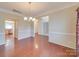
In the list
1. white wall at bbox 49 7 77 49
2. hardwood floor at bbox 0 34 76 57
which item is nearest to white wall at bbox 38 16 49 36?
white wall at bbox 49 7 77 49

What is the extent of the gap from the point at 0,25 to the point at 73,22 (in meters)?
3.72

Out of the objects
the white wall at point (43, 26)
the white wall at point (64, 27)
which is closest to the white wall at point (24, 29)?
the white wall at point (43, 26)

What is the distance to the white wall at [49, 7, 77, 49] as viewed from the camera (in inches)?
167

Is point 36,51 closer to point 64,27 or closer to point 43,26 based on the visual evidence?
point 64,27

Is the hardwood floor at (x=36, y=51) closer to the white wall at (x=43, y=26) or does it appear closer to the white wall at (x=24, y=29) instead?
the white wall at (x=24, y=29)

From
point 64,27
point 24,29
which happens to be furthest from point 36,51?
point 24,29

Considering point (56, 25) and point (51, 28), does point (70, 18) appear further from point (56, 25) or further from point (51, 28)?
point (51, 28)

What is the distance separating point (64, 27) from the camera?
4836 mm

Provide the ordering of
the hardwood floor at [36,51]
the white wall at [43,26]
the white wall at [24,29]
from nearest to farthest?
1. the hardwood floor at [36,51]
2. the white wall at [24,29]
3. the white wall at [43,26]

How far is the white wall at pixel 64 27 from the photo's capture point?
4232 mm

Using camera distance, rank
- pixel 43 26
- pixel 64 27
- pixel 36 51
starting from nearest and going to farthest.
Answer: pixel 36 51 → pixel 64 27 → pixel 43 26

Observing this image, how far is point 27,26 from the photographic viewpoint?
853 centimetres

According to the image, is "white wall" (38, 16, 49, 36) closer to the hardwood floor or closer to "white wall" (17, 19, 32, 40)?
"white wall" (17, 19, 32, 40)

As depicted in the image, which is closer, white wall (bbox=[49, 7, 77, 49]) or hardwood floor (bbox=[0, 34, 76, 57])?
hardwood floor (bbox=[0, 34, 76, 57])
